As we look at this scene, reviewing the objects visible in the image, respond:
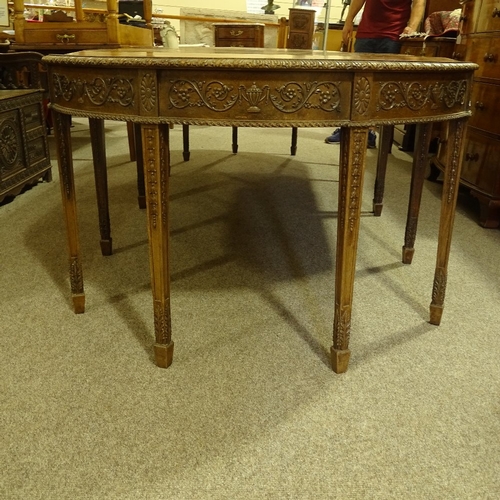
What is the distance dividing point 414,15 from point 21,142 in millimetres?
2407

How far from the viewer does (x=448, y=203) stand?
1.35 metres

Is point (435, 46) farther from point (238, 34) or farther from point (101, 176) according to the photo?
point (238, 34)

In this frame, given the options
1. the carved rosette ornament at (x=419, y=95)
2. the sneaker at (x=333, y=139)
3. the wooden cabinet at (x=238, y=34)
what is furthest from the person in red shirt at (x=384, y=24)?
the wooden cabinet at (x=238, y=34)

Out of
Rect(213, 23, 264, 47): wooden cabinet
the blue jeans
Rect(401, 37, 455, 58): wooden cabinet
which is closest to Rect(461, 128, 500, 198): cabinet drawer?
Rect(401, 37, 455, 58): wooden cabinet

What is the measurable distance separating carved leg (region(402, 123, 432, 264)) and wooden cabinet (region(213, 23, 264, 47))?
13.0ft

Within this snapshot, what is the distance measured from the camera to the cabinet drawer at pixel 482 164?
223 centimetres

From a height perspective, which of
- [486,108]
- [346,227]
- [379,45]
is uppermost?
[379,45]

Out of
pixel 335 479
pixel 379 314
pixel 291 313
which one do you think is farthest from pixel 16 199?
pixel 335 479

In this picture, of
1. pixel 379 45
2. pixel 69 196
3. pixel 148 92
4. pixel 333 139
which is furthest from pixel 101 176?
pixel 333 139

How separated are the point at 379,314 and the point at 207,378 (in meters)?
0.60

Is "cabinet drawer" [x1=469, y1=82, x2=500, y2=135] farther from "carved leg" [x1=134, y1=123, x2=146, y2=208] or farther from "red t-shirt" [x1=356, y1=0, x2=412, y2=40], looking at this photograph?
"carved leg" [x1=134, y1=123, x2=146, y2=208]

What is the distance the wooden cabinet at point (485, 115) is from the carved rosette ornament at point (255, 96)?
1.52 meters

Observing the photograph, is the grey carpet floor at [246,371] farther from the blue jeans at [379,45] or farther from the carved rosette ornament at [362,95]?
the blue jeans at [379,45]

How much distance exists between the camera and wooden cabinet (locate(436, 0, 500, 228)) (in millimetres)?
2227
